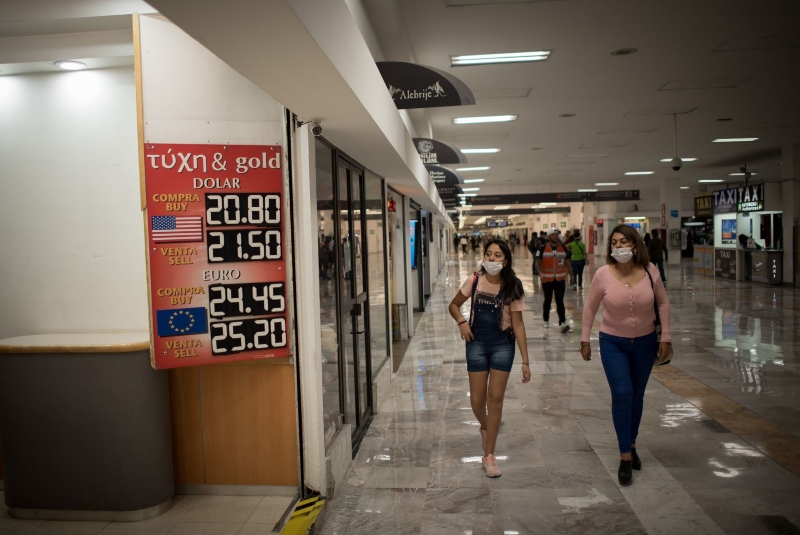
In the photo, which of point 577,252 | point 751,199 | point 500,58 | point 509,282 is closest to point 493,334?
point 509,282

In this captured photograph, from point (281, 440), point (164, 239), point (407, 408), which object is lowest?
→ point (407, 408)

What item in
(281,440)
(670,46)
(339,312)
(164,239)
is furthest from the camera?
(670,46)

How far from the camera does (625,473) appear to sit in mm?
4074

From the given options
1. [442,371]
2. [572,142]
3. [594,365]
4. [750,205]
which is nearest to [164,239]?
[442,371]

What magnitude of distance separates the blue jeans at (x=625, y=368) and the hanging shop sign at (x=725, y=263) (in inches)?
684

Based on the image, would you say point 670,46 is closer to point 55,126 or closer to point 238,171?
point 238,171

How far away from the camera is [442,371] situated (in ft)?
24.9

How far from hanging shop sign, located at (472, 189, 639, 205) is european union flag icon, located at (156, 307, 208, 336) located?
24.7 meters

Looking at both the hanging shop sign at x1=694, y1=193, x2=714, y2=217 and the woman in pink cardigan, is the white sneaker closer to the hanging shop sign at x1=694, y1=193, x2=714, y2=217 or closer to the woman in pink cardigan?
the woman in pink cardigan

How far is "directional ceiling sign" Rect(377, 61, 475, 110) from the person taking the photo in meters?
5.36

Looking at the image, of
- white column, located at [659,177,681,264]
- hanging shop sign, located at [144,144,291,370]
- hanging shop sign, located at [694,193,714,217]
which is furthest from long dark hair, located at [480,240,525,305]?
white column, located at [659,177,681,264]

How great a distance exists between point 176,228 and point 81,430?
1.32 meters

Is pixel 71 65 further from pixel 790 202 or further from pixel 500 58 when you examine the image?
pixel 790 202

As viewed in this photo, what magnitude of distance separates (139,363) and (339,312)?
4.98ft
